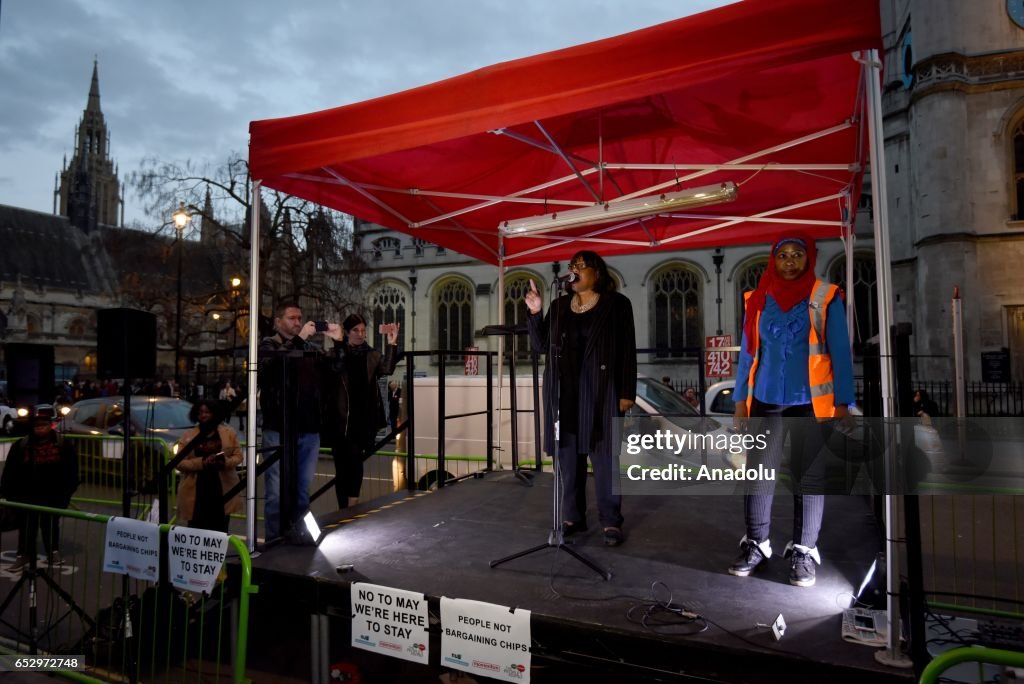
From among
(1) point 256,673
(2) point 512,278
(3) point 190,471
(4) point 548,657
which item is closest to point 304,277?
A: (2) point 512,278

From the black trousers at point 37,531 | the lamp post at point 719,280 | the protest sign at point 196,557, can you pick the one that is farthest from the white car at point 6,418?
the lamp post at point 719,280

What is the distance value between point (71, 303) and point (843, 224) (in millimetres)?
69069

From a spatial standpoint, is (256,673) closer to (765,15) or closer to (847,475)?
(847,475)

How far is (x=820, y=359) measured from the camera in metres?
3.16

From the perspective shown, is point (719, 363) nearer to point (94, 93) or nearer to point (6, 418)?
point (6, 418)

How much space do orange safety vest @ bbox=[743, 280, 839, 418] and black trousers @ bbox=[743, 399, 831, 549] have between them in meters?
0.13

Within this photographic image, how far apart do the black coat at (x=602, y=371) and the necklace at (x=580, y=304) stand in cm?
5

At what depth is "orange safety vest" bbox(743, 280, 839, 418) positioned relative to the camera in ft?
10.3

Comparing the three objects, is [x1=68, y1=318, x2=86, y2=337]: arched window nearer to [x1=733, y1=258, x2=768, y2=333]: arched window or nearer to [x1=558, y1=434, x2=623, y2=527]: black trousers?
[x1=733, y1=258, x2=768, y2=333]: arched window

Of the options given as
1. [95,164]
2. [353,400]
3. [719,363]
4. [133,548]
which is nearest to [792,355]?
[353,400]

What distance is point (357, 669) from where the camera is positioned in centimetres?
381

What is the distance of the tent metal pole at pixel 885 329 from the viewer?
97.6 inches

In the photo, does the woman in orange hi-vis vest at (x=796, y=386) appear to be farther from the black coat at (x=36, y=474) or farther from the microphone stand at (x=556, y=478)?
the black coat at (x=36, y=474)

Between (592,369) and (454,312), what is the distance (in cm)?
3009
